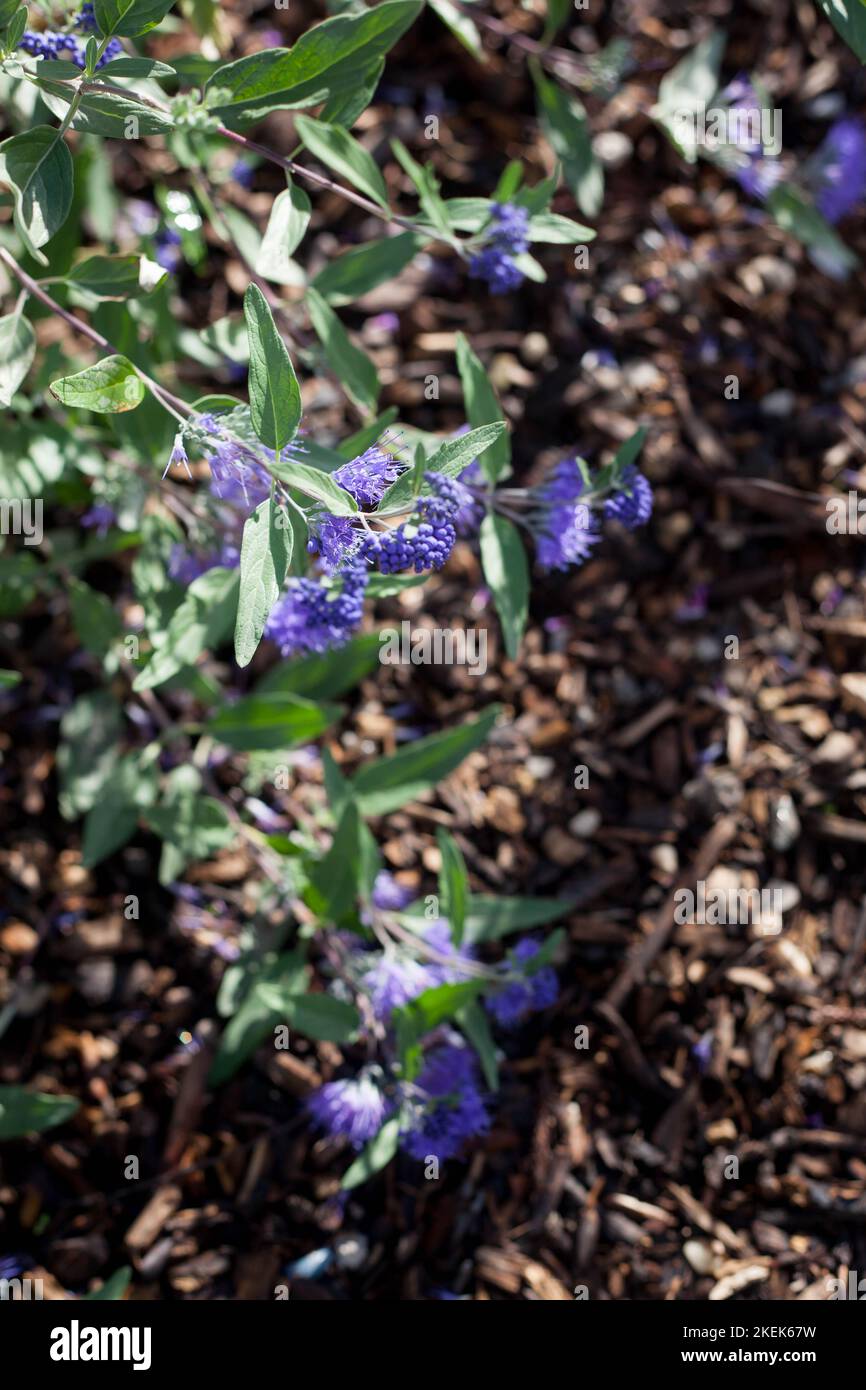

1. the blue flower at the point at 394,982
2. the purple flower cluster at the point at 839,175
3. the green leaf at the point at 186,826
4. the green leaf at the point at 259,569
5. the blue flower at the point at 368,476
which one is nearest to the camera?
the green leaf at the point at 259,569

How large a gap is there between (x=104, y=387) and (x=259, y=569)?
413 mm

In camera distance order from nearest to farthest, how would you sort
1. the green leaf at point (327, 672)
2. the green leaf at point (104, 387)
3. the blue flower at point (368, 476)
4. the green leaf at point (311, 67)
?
the green leaf at point (104, 387) → the blue flower at point (368, 476) → the green leaf at point (311, 67) → the green leaf at point (327, 672)

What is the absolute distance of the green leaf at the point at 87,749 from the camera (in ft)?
9.30

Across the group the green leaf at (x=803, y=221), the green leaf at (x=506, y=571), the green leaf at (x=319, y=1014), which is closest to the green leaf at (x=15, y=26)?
the green leaf at (x=506, y=571)

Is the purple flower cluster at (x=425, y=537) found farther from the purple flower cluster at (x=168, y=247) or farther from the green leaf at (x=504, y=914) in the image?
the purple flower cluster at (x=168, y=247)

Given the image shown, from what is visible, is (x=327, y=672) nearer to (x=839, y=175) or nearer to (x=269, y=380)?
(x=269, y=380)

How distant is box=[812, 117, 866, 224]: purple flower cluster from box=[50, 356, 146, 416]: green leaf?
2.36 m

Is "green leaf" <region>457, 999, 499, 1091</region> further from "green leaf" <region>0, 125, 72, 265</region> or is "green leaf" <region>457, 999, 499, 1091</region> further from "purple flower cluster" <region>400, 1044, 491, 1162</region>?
"green leaf" <region>0, 125, 72, 265</region>

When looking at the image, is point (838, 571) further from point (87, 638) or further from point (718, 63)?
point (87, 638)

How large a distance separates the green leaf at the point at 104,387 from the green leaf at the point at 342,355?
53 cm

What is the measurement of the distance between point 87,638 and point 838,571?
1.98 metres

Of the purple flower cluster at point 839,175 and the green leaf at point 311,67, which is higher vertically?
the purple flower cluster at point 839,175

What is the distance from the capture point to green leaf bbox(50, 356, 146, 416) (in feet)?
5.73

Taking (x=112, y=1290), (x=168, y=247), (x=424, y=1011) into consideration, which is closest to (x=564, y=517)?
(x=424, y=1011)
